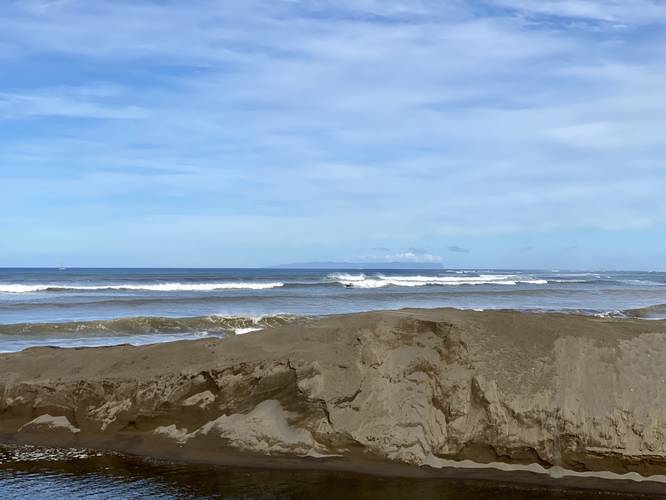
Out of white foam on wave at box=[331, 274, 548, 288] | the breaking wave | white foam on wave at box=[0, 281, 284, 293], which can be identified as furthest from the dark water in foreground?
white foam on wave at box=[331, 274, 548, 288]

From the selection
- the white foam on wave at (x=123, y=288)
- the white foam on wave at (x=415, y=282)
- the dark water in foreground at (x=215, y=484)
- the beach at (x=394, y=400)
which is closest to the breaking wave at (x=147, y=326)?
the beach at (x=394, y=400)

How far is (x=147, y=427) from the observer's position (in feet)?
23.6

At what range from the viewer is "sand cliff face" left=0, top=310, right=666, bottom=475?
6.37 meters

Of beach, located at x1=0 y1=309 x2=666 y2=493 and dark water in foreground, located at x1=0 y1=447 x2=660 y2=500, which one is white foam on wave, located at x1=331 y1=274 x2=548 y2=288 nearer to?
beach, located at x1=0 y1=309 x2=666 y2=493

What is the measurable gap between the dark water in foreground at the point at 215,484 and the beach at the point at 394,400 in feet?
0.59

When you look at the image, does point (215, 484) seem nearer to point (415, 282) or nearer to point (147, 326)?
point (147, 326)

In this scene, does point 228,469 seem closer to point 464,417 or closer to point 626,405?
point 464,417

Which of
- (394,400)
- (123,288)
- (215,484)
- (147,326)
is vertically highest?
(394,400)

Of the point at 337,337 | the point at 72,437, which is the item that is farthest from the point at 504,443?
the point at 72,437

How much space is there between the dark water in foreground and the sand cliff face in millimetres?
284

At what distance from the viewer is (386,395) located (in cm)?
666

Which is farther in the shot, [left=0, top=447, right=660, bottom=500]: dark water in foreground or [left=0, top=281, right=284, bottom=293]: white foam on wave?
[left=0, top=281, right=284, bottom=293]: white foam on wave

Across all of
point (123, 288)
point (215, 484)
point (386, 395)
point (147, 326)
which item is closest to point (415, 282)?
point (123, 288)

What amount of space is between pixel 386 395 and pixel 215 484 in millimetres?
1750
